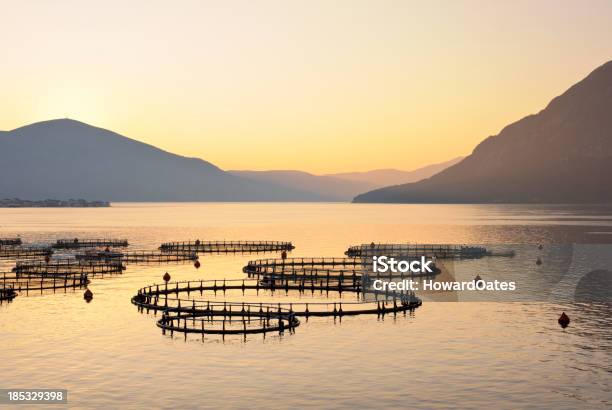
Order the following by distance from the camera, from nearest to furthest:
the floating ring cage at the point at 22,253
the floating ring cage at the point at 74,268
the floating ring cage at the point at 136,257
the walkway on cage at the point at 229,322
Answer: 1. the walkway on cage at the point at 229,322
2. the floating ring cage at the point at 74,268
3. the floating ring cage at the point at 136,257
4. the floating ring cage at the point at 22,253

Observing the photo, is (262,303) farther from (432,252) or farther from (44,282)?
(432,252)

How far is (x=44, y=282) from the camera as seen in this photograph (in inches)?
4811

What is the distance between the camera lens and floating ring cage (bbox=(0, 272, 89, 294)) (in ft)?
380

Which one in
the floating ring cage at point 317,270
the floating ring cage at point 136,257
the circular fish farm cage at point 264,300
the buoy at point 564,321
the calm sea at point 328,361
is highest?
the floating ring cage at point 136,257

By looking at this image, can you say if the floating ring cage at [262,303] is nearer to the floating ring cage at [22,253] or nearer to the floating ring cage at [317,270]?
the floating ring cage at [317,270]

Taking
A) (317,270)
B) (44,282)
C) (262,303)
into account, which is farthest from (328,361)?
(44,282)

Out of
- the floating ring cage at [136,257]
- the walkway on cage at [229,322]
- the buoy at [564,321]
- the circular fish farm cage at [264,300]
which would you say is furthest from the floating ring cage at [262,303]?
the floating ring cage at [136,257]

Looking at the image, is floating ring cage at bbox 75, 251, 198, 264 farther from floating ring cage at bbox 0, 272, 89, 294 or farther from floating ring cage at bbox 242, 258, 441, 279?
floating ring cage at bbox 0, 272, 89, 294

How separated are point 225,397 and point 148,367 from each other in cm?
1153

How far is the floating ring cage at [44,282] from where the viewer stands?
116 m

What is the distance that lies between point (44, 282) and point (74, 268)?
23553mm

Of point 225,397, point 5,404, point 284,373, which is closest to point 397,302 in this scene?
point 284,373

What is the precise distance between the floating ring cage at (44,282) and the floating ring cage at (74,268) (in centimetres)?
176

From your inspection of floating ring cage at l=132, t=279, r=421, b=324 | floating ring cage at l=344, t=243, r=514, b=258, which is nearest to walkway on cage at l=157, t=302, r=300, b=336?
floating ring cage at l=132, t=279, r=421, b=324
